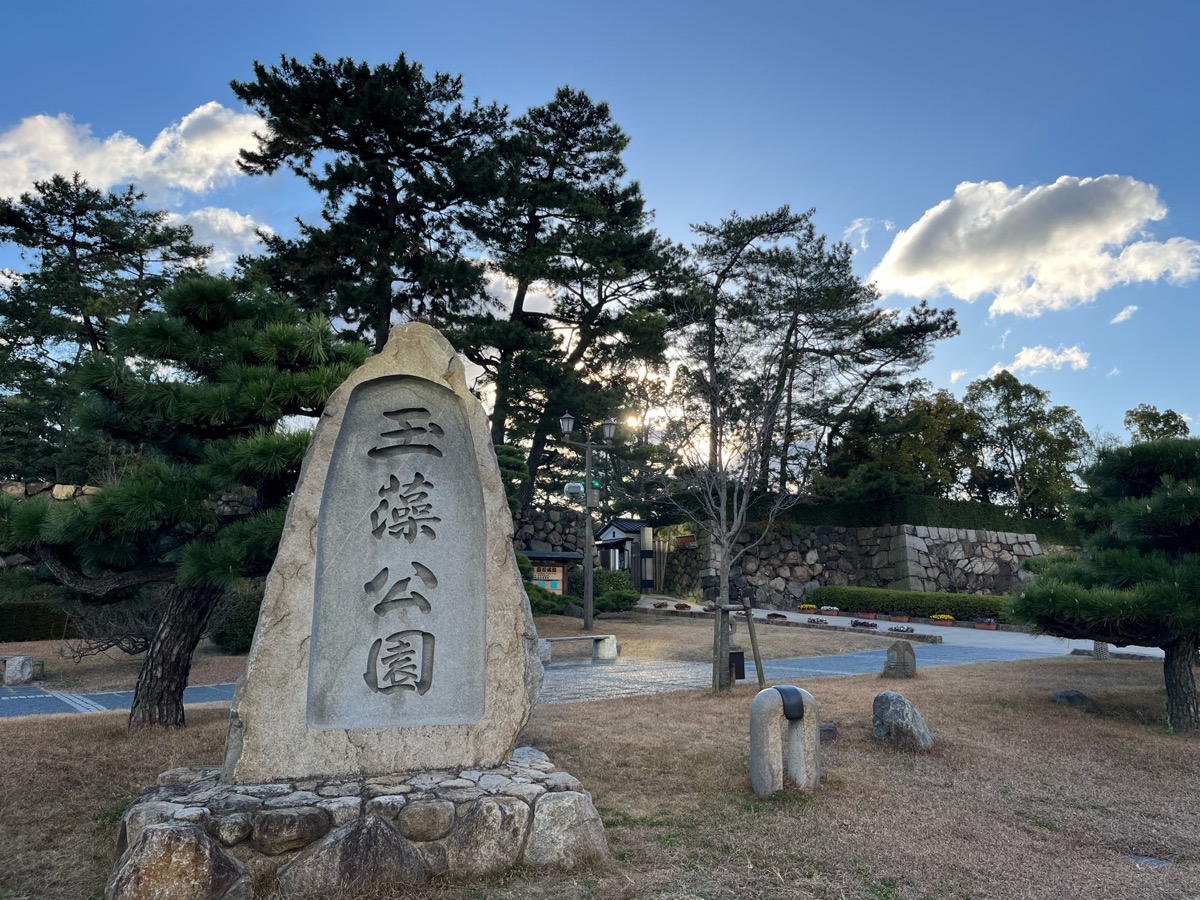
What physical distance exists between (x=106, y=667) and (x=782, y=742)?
1242 centimetres

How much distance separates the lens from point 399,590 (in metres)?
4.47

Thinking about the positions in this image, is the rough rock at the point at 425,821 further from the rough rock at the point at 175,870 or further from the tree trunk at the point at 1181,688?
the tree trunk at the point at 1181,688

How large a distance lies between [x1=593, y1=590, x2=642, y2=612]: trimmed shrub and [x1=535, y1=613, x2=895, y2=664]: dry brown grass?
1.40 metres

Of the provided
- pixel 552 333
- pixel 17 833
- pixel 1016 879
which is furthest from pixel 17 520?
pixel 552 333

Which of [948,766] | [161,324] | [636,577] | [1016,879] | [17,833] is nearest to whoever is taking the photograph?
[1016,879]

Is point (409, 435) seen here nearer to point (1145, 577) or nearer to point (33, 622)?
point (1145, 577)

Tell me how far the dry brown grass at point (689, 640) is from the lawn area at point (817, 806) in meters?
7.26

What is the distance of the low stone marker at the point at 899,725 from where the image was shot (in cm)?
618

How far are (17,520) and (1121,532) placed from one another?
966cm

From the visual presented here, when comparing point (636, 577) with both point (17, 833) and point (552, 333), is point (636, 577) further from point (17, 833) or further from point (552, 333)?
point (17, 833)

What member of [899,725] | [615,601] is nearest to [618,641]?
[615,601]

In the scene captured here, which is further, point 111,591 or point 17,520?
point 111,591

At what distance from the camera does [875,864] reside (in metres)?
3.94

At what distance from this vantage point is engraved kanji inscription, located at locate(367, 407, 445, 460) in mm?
4648
